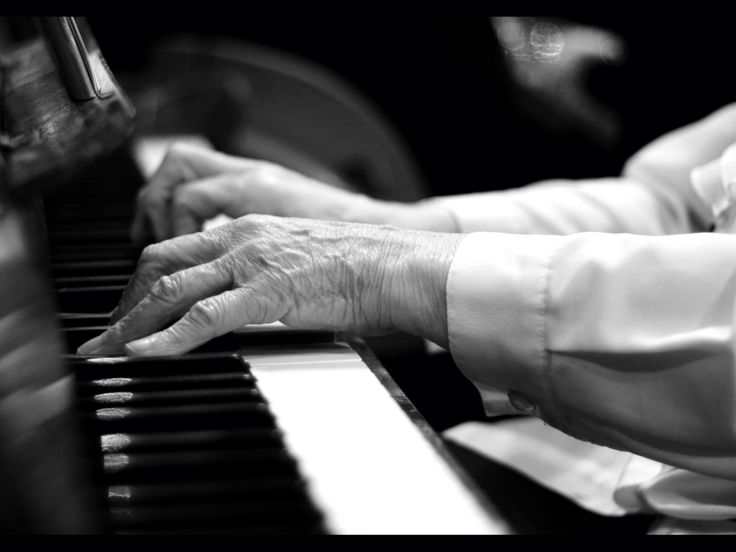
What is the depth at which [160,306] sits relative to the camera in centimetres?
72

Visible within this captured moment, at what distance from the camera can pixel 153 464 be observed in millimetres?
544

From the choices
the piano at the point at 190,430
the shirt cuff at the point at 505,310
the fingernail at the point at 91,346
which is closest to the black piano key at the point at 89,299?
the piano at the point at 190,430

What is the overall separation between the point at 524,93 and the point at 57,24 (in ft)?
6.14

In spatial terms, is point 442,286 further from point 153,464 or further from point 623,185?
point 623,185

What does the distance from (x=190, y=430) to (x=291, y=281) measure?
20 cm

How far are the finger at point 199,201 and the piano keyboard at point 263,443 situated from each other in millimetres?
234

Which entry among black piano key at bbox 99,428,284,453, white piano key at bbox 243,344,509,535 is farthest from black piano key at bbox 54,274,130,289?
black piano key at bbox 99,428,284,453

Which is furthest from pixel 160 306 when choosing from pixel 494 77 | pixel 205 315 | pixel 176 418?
pixel 494 77

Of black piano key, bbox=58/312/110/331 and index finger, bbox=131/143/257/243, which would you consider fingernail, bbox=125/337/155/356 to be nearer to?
black piano key, bbox=58/312/110/331

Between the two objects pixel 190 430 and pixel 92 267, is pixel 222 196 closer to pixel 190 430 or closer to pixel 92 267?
pixel 92 267

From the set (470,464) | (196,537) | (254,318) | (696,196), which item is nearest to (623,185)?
(696,196)

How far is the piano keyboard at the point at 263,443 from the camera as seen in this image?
19.7 inches

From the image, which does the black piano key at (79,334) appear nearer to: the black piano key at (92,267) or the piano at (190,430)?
the piano at (190,430)

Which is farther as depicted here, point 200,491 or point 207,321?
point 207,321
